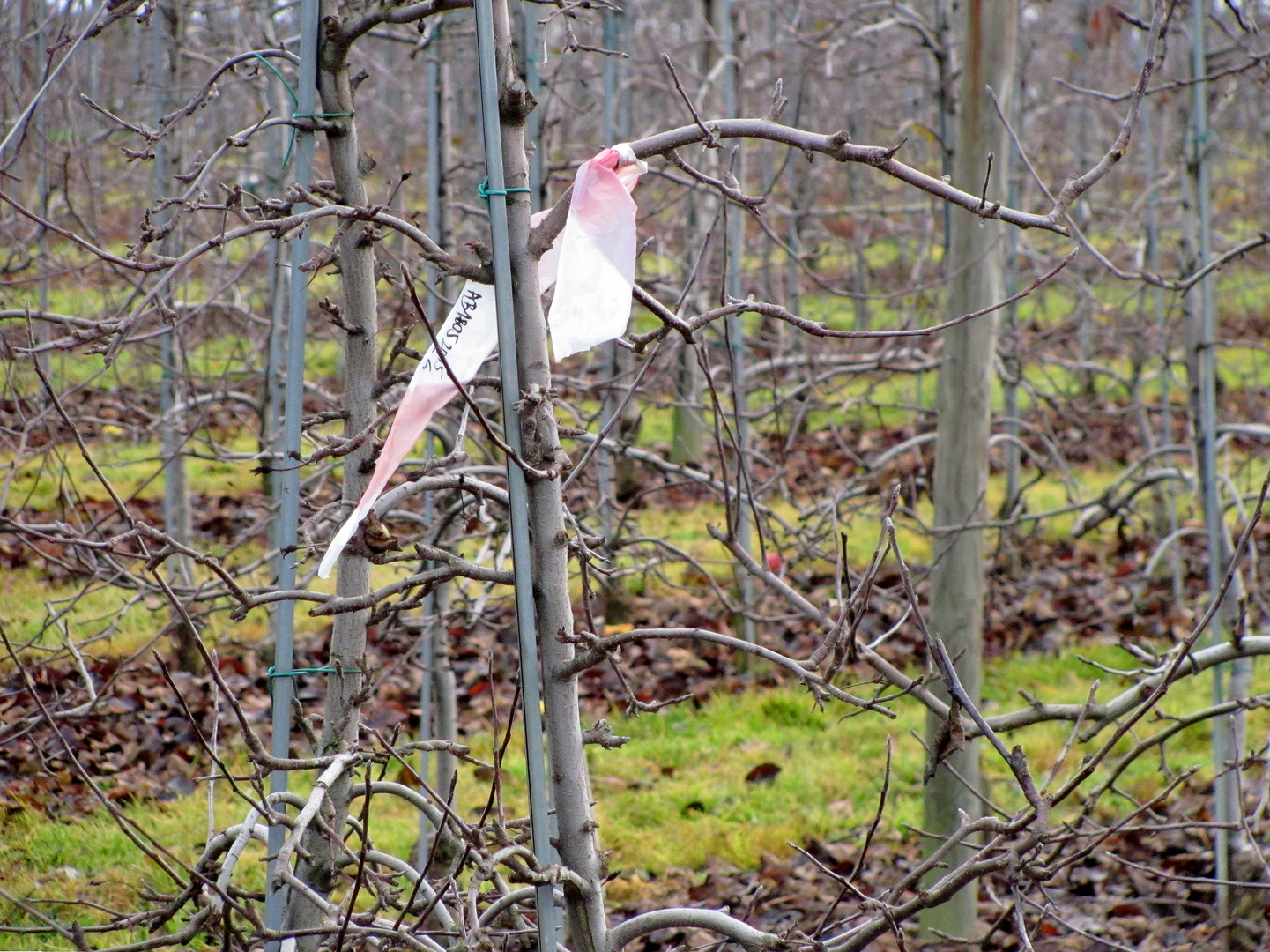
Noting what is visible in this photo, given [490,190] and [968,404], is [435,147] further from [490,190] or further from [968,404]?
[490,190]

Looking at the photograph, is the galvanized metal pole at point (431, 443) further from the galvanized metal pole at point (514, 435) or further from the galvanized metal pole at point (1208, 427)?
the galvanized metal pole at point (1208, 427)

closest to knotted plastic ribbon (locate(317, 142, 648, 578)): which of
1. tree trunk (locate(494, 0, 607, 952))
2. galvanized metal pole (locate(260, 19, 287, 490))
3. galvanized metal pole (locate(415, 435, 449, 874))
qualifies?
tree trunk (locate(494, 0, 607, 952))

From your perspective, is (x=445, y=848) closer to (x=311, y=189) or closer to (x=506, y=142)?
(x=311, y=189)

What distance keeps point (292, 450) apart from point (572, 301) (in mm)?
662

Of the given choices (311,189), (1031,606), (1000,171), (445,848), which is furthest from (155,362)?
(1031,606)

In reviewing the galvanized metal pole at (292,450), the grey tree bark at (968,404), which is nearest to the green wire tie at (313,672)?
the galvanized metal pole at (292,450)

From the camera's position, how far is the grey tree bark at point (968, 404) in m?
3.85

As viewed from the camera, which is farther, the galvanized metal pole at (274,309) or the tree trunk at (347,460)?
the galvanized metal pole at (274,309)

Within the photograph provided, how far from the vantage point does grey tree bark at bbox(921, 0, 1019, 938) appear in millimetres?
3854

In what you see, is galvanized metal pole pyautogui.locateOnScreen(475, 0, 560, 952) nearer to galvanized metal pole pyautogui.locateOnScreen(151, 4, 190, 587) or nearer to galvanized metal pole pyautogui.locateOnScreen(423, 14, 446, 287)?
galvanized metal pole pyautogui.locateOnScreen(423, 14, 446, 287)

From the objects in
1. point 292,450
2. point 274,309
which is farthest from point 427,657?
point 292,450

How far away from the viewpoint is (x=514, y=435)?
173 cm

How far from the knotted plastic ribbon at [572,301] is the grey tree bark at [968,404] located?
7.68ft

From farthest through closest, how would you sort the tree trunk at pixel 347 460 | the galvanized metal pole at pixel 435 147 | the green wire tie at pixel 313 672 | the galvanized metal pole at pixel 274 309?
the galvanized metal pole at pixel 274 309
the galvanized metal pole at pixel 435 147
the tree trunk at pixel 347 460
the green wire tie at pixel 313 672
